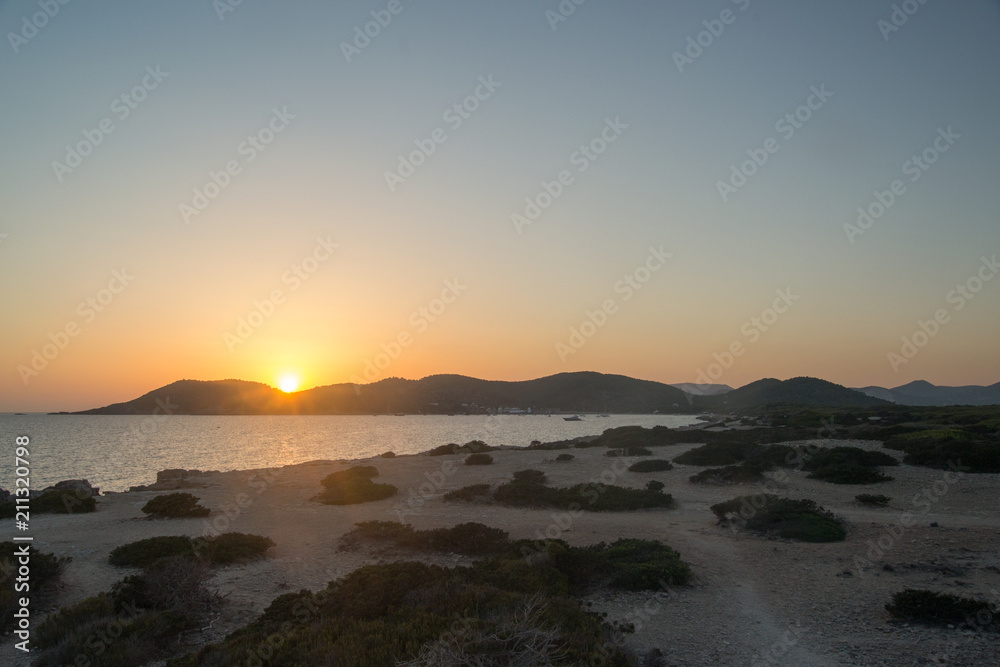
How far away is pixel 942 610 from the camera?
812 centimetres

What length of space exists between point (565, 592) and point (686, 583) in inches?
107

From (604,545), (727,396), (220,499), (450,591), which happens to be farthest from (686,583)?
(727,396)

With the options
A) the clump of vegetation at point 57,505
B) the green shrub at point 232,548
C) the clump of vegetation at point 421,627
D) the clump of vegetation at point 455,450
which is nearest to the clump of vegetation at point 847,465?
the clump of vegetation at point 421,627

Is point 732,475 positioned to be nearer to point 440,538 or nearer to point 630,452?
point 630,452

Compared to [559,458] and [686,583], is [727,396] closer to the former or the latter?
[559,458]

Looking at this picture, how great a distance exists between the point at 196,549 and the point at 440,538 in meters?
5.63

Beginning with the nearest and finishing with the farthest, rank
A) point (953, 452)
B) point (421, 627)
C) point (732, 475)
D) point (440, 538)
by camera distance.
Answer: point (421, 627)
point (440, 538)
point (953, 452)
point (732, 475)

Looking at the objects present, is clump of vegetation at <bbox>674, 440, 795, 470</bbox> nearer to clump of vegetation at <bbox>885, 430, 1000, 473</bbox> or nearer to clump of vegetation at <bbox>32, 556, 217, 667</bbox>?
clump of vegetation at <bbox>885, 430, 1000, 473</bbox>

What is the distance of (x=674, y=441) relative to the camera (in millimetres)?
39312

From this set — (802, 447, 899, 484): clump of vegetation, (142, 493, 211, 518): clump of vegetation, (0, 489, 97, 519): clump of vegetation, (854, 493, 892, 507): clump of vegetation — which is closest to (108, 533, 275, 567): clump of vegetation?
(142, 493, 211, 518): clump of vegetation

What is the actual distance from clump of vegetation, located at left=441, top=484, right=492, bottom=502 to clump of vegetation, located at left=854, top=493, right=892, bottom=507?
12.4m

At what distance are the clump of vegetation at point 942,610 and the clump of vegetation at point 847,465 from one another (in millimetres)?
13830

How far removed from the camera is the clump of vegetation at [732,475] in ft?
73.7

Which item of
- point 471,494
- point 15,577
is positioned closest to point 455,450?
point 471,494
